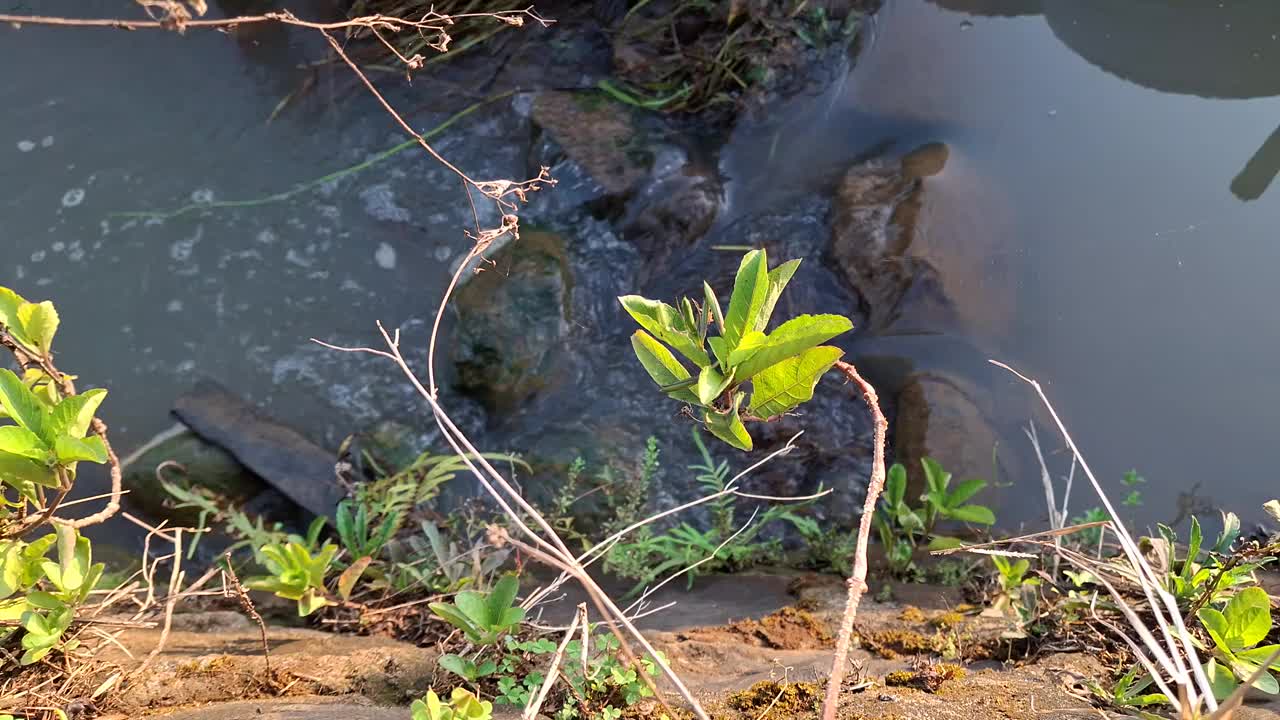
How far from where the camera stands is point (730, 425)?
143cm

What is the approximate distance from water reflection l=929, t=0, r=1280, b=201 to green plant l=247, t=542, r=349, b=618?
3727mm

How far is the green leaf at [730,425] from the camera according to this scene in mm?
1433

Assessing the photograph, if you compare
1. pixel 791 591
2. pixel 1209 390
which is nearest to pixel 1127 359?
pixel 1209 390

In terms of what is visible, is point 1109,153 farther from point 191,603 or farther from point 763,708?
point 191,603

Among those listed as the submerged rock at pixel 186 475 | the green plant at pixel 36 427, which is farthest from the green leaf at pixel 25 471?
the submerged rock at pixel 186 475

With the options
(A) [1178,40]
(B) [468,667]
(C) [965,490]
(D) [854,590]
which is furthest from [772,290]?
(A) [1178,40]

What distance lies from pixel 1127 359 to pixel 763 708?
2.44m

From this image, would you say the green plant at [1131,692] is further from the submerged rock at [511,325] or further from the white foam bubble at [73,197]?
the white foam bubble at [73,197]

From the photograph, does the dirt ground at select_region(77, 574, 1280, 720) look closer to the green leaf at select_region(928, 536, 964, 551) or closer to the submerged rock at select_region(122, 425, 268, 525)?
the green leaf at select_region(928, 536, 964, 551)

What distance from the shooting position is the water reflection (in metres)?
3.42

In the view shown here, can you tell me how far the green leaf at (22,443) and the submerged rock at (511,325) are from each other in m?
1.69

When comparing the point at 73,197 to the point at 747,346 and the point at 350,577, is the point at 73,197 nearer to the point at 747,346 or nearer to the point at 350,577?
the point at 350,577

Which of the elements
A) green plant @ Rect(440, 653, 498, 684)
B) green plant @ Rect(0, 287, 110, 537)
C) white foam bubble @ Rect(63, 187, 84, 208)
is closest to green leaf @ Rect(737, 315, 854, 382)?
green plant @ Rect(440, 653, 498, 684)

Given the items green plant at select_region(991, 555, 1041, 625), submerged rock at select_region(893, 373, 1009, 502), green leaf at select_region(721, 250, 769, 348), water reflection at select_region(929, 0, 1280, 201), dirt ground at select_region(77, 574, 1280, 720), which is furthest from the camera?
water reflection at select_region(929, 0, 1280, 201)
